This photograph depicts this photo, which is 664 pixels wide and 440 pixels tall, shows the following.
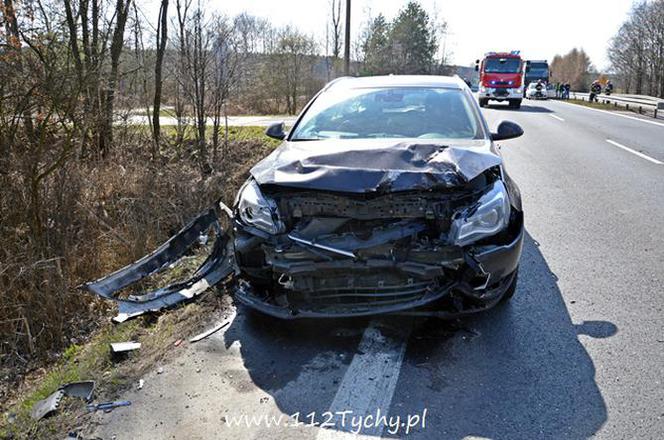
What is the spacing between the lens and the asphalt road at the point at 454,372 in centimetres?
253

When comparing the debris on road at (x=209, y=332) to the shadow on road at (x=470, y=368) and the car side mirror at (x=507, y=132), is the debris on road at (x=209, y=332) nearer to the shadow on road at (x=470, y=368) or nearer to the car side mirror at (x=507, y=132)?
the shadow on road at (x=470, y=368)

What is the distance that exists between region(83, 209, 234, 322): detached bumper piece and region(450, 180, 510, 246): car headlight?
1918 mm

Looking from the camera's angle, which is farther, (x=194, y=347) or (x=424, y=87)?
(x=424, y=87)

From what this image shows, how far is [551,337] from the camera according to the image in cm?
337

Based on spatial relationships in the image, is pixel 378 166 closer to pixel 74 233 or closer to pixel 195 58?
pixel 74 233

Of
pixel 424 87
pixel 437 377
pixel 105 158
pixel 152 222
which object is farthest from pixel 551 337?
pixel 105 158

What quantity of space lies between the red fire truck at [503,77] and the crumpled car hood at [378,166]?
25840 mm

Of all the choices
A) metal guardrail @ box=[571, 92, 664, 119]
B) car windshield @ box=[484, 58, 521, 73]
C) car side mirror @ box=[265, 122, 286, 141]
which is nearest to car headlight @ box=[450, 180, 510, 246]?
car side mirror @ box=[265, 122, 286, 141]

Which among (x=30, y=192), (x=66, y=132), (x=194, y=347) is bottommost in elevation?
(x=194, y=347)

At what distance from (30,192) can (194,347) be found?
305cm

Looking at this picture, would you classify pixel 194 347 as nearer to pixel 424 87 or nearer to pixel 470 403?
pixel 470 403

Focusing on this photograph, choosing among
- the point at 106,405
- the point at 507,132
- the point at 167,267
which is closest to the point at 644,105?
the point at 507,132

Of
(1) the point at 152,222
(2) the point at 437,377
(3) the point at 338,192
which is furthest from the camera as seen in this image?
(1) the point at 152,222

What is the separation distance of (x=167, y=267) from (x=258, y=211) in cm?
163
